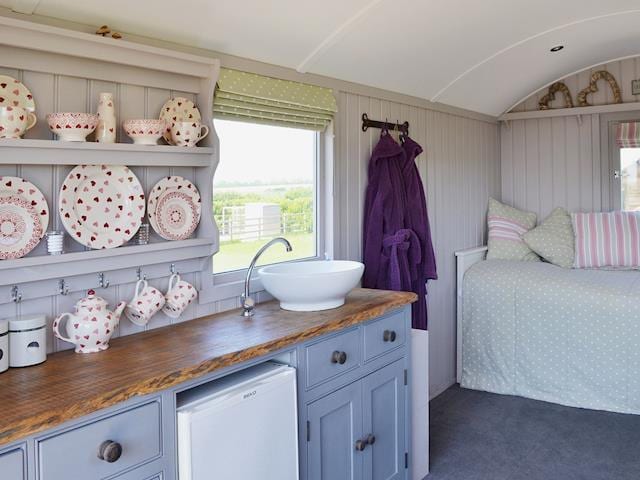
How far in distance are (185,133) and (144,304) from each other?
61cm

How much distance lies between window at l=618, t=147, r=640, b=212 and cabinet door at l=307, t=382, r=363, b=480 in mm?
3031

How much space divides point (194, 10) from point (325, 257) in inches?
53.8

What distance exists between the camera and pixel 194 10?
208 centimetres

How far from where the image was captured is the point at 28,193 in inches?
70.1

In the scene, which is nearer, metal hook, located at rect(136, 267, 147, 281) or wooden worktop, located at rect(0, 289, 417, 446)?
wooden worktop, located at rect(0, 289, 417, 446)

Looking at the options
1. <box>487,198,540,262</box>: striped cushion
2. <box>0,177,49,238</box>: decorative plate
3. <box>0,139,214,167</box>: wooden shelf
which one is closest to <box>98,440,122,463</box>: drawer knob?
<box>0,177,49,238</box>: decorative plate

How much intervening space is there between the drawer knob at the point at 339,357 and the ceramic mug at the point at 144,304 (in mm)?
633

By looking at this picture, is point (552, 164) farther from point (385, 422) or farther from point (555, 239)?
point (385, 422)

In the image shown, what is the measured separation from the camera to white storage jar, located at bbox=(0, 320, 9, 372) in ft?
5.28

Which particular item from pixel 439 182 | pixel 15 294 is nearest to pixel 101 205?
pixel 15 294

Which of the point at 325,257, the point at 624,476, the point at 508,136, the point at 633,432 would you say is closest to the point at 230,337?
the point at 325,257

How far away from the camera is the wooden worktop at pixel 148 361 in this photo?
134 centimetres

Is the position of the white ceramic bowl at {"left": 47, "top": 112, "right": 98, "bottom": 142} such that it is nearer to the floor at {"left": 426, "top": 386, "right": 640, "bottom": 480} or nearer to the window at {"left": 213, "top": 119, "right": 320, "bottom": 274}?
the window at {"left": 213, "top": 119, "right": 320, "bottom": 274}

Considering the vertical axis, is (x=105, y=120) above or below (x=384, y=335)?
above
